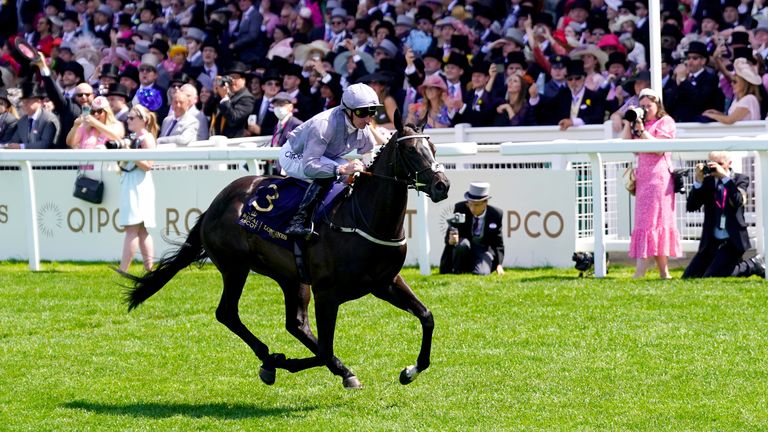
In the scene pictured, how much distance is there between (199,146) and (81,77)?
215 inches

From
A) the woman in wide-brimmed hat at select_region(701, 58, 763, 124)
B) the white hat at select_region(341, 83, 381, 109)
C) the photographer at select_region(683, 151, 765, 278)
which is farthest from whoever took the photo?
the woman in wide-brimmed hat at select_region(701, 58, 763, 124)

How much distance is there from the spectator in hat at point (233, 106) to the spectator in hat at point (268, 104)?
0.85 ft

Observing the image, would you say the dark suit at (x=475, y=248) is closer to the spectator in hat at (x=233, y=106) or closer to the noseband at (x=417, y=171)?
the spectator in hat at (x=233, y=106)

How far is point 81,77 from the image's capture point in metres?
19.0

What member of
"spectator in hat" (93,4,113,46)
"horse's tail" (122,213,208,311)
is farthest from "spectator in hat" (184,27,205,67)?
"horse's tail" (122,213,208,311)

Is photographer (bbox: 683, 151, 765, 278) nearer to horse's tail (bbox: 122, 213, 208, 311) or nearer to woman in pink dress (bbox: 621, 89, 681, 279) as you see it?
woman in pink dress (bbox: 621, 89, 681, 279)

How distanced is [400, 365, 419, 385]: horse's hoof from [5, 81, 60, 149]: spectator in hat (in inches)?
329

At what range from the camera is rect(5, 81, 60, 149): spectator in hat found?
15.0 meters

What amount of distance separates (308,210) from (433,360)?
4.59ft

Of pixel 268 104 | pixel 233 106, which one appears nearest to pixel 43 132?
pixel 233 106

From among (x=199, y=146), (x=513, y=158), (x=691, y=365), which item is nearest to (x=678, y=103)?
(x=513, y=158)

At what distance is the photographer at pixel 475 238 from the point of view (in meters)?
11.9

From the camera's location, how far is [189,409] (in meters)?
7.56

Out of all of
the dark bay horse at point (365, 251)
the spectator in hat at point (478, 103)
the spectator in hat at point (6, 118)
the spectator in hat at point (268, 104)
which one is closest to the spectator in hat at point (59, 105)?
the spectator in hat at point (6, 118)
